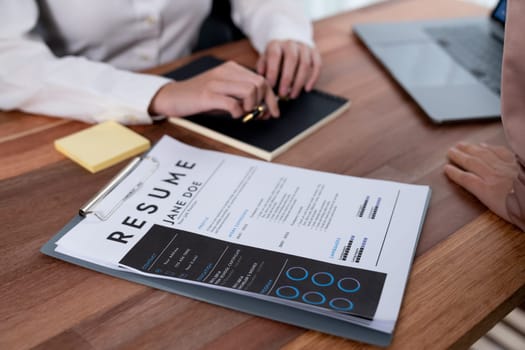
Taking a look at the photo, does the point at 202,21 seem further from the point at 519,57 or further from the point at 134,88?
the point at 519,57

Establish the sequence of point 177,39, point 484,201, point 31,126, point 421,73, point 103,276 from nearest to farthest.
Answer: point 103,276 < point 484,201 < point 31,126 < point 421,73 < point 177,39

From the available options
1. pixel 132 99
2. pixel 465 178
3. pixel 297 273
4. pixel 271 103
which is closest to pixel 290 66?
pixel 271 103

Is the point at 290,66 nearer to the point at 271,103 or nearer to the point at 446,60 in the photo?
the point at 271,103

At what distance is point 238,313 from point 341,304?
108 mm

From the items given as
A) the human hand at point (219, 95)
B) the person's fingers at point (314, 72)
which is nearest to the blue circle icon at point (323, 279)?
the human hand at point (219, 95)

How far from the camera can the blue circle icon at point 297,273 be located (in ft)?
1.89

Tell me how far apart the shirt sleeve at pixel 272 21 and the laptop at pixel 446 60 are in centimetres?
15

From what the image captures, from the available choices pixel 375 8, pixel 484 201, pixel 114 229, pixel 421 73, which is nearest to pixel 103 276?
pixel 114 229

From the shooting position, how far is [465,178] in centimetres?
75

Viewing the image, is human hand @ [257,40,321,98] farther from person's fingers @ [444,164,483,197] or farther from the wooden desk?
person's fingers @ [444,164,483,197]

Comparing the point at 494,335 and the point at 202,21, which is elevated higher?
the point at 202,21

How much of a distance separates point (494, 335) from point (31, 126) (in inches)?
40.4

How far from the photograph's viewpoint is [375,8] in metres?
1.41

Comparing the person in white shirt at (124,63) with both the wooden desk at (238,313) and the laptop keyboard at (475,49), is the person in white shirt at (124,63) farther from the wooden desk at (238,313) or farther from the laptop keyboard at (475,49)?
the laptop keyboard at (475,49)
